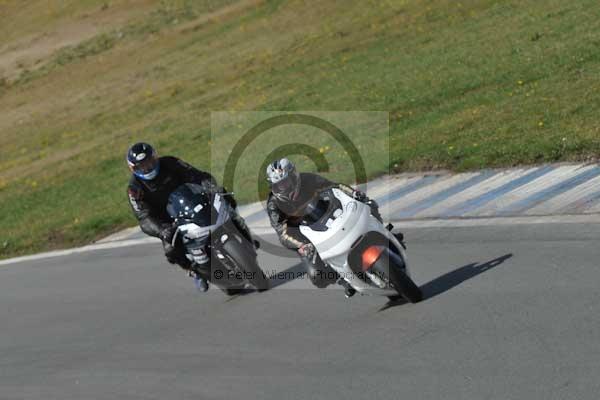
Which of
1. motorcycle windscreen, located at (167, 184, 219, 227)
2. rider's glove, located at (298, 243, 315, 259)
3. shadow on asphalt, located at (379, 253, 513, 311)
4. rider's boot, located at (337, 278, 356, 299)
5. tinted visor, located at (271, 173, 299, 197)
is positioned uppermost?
tinted visor, located at (271, 173, 299, 197)

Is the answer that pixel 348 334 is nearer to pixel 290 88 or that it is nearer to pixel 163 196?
pixel 163 196

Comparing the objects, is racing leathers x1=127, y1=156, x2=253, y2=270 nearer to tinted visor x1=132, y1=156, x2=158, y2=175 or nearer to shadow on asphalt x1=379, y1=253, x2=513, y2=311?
tinted visor x1=132, y1=156, x2=158, y2=175

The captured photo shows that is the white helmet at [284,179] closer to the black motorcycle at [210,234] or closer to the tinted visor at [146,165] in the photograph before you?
the black motorcycle at [210,234]

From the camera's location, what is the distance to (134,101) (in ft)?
120

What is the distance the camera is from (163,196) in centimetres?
1215

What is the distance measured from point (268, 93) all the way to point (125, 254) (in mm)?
14090

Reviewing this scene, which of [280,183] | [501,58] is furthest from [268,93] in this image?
[280,183]

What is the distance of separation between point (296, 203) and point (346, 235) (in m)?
0.65

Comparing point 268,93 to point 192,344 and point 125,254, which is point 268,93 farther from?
point 192,344

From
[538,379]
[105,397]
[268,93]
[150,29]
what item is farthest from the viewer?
[150,29]

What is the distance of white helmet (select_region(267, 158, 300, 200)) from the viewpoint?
9727 millimetres

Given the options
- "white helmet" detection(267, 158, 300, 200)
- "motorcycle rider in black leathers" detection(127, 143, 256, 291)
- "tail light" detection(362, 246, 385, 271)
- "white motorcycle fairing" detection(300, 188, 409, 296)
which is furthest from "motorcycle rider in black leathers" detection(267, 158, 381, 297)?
"motorcycle rider in black leathers" detection(127, 143, 256, 291)

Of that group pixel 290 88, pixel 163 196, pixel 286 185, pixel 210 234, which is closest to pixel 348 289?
pixel 286 185

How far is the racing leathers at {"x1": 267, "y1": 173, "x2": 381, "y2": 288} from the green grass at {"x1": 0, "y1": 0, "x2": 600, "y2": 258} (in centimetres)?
555
